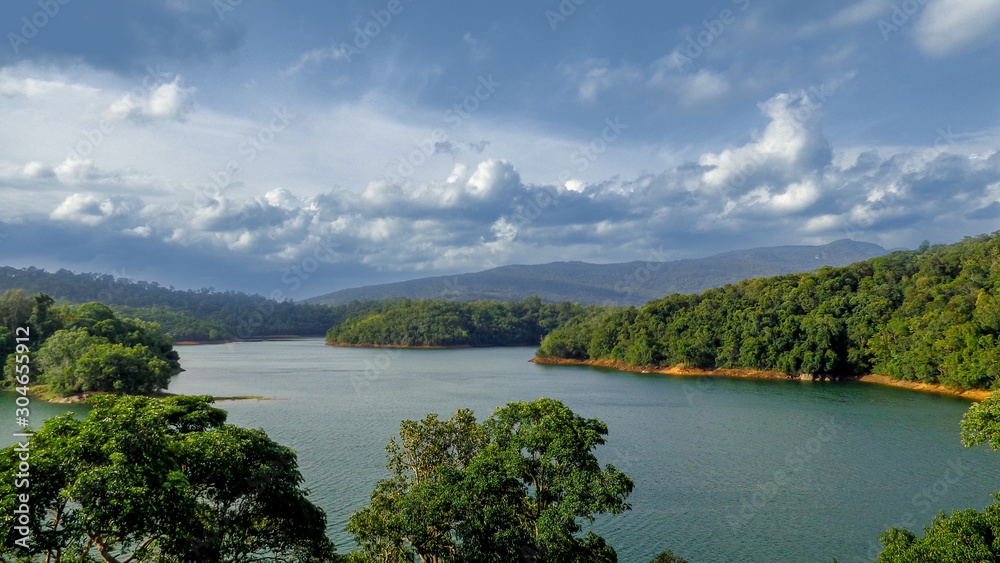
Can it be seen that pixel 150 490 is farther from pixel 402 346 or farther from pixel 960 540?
pixel 402 346

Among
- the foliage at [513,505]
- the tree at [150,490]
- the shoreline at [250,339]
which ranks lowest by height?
the shoreline at [250,339]

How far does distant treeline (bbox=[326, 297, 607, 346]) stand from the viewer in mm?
135375

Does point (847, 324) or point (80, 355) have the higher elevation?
point (847, 324)

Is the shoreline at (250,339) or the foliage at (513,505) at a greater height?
the foliage at (513,505)

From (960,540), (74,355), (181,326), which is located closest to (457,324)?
(181,326)

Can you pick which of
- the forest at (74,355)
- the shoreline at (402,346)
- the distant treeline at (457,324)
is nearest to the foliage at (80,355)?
the forest at (74,355)

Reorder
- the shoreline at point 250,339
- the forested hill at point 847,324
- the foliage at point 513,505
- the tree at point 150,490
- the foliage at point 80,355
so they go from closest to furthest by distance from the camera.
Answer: the tree at point 150,490 → the foliage at point 513,505 → the foliage at point 80,355 → the forested hill at point 847,324 → the shoreline at point 250,339

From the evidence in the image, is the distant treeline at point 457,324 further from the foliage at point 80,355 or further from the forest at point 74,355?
the foliage at point 80,355

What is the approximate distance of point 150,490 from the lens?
347 inches

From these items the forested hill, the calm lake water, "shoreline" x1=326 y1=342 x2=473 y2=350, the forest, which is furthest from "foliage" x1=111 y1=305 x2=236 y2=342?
the forested hill

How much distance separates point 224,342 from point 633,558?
154 metres

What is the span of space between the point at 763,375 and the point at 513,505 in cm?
6298

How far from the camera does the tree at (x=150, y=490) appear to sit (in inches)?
329

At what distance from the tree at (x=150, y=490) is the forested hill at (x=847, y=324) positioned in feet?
184
